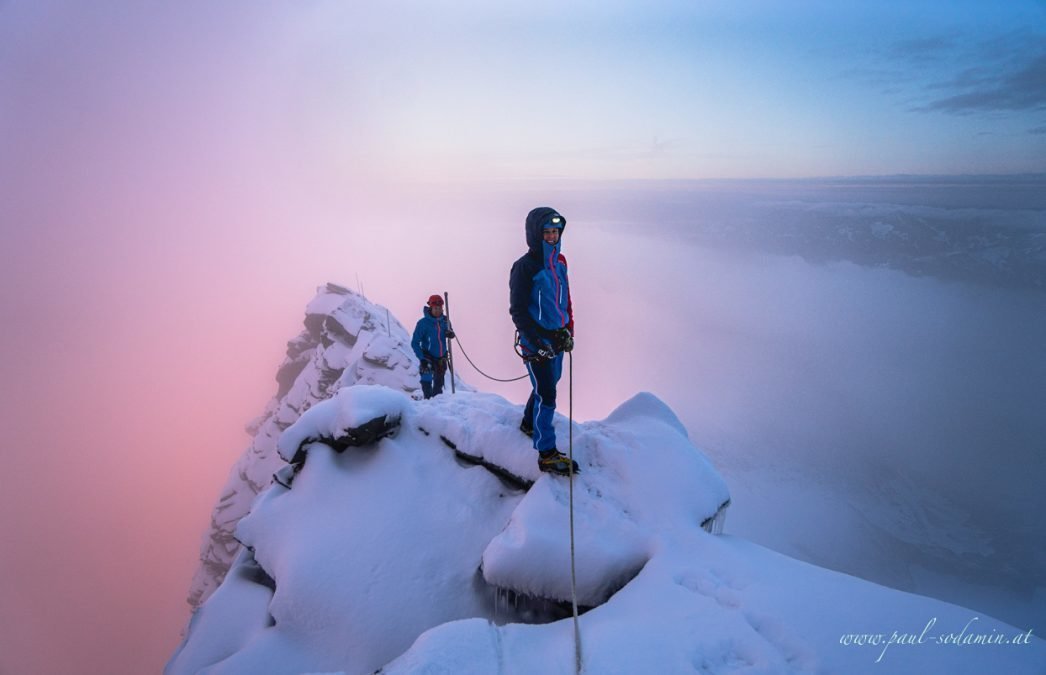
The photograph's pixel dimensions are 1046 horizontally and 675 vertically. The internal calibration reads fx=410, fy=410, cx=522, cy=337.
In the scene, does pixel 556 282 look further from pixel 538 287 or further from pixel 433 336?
pixel 433 336

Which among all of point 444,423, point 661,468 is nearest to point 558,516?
point 661,468

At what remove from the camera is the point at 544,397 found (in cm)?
510

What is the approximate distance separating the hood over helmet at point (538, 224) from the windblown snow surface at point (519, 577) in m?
2.65

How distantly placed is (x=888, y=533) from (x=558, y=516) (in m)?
33.0

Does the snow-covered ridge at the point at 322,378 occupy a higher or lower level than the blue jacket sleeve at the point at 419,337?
lower

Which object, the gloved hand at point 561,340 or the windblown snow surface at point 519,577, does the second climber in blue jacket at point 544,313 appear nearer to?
the gloved hand at point 561,340

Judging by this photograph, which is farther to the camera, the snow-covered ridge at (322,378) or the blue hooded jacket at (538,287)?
the snow-covered ridge at (322,378)

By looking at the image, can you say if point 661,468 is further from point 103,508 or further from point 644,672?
point 103,508

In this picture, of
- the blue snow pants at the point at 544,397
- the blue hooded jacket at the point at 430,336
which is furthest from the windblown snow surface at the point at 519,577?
the blue hooded jacket at the point at 430,336

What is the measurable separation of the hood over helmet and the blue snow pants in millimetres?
1339

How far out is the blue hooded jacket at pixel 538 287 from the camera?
4660 millimetres

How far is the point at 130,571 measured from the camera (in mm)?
33594

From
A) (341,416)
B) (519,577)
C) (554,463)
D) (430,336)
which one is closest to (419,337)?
(430,336)

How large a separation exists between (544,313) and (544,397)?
1.07 metres
